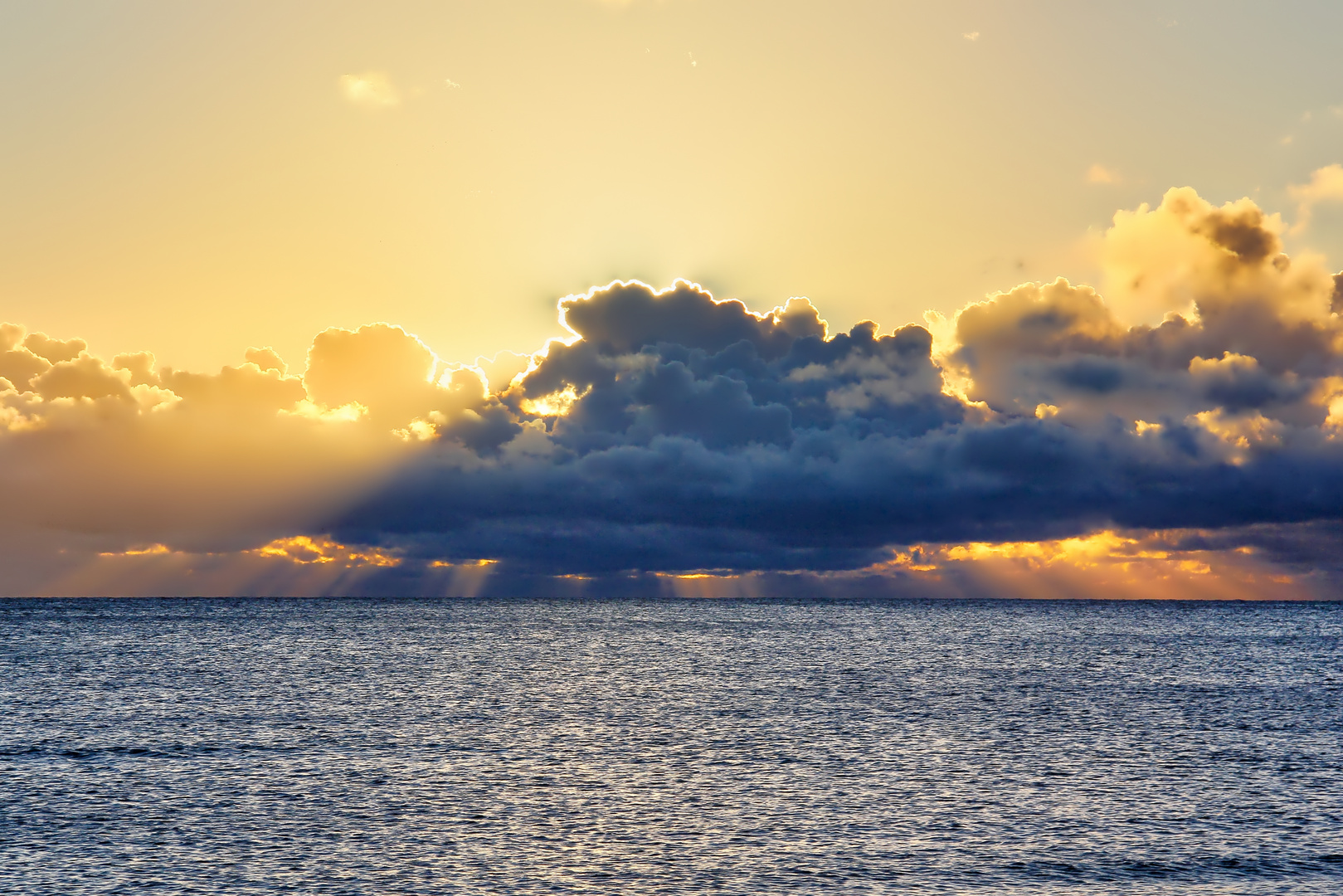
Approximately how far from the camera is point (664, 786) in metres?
43.2

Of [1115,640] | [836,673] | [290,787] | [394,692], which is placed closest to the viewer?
[290,787]

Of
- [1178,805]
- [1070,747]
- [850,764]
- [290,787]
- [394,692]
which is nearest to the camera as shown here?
[1178,805]

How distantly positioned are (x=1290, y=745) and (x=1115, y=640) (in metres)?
135

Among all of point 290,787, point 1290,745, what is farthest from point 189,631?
point 1290,745

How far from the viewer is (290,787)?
43.2 meters

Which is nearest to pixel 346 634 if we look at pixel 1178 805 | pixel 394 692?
pixel 394 692

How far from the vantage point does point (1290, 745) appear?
2184 inches

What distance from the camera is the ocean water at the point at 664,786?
1236 inches

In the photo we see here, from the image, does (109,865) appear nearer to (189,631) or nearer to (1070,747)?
(1070,747)

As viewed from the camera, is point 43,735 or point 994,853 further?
point 43,735

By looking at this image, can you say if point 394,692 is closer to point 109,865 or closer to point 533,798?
point 533,798

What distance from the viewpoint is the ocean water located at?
103 feet

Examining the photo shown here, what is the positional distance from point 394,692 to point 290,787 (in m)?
39.5

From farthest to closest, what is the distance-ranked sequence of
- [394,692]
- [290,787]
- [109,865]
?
[394,692] < [290,787] < [109,865]
